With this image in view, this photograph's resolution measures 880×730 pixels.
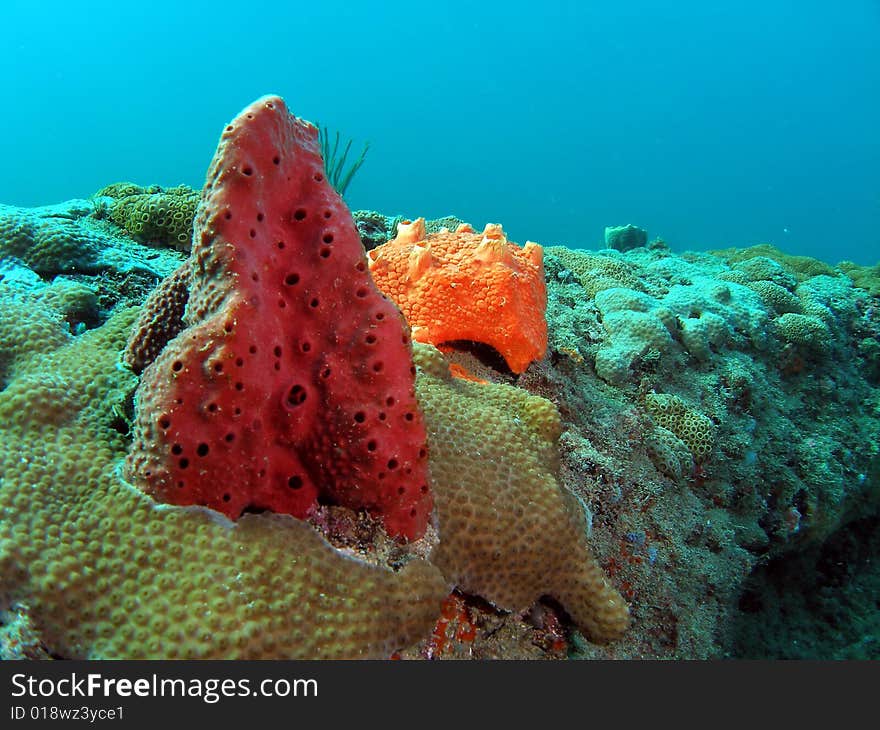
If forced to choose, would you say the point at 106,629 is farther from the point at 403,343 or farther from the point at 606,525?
the point at 606,525

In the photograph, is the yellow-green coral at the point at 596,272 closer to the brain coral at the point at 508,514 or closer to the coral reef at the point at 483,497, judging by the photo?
the coral reef at the point at 483,497

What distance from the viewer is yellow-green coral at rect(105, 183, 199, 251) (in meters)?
4.70

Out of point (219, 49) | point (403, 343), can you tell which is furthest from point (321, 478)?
point (219, 49)

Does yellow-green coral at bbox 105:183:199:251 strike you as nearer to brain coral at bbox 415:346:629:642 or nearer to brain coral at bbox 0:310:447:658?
brain coral at bbox 0:310:447:658

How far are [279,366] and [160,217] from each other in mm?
3585

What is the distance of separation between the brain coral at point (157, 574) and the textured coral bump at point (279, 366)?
0.15m

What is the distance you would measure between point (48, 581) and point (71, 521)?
0.20m

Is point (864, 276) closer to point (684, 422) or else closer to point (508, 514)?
point (684, 422)

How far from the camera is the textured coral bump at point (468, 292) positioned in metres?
3.55

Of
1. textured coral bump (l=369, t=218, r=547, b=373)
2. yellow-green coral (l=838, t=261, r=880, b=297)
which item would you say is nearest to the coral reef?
textured coral bump (l=369, t=218, r=547, b=373)

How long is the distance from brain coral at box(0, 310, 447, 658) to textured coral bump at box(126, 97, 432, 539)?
0.15m

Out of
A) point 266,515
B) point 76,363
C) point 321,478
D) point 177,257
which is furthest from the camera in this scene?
point 177,257

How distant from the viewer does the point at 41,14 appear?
108 meters

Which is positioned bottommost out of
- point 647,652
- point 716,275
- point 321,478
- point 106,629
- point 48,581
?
point 647,652
